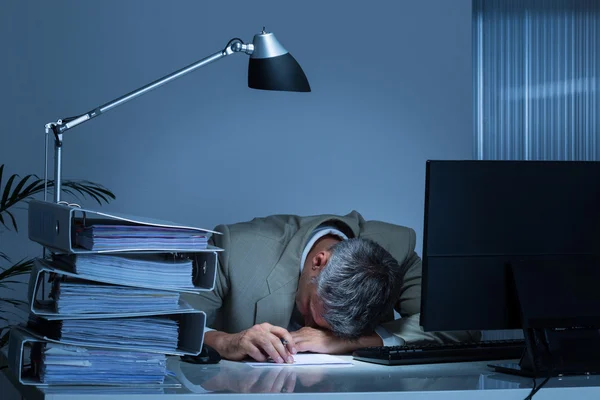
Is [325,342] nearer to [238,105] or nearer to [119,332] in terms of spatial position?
[119,332]

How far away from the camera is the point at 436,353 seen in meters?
1.77

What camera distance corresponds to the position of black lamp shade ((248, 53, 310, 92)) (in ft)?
6.31

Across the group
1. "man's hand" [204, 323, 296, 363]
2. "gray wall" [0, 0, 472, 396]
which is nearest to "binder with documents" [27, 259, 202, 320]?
"man's hand" [204, 323, 296, 363]

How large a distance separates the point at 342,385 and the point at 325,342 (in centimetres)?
47

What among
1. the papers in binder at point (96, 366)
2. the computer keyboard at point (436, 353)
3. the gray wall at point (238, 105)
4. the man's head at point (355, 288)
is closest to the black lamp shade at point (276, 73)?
the man's head at point (355, 288)

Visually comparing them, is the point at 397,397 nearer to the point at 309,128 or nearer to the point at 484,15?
the point at 309,128

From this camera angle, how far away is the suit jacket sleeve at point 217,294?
2.15m

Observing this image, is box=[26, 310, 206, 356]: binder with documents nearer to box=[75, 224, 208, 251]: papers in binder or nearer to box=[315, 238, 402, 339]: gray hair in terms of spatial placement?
box=[75, 224, 208, 251]: papers in binder

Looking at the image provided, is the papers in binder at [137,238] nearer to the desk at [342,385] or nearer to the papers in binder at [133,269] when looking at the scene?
the papers in binder at [133,269]

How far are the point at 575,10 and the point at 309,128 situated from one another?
1.57 m

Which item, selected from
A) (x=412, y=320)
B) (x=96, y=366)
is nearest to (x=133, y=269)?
(x=96, y=366)

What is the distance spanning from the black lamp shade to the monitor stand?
709mm

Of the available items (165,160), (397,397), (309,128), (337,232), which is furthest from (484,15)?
(397,397)

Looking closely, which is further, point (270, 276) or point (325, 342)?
point (270, 276)
